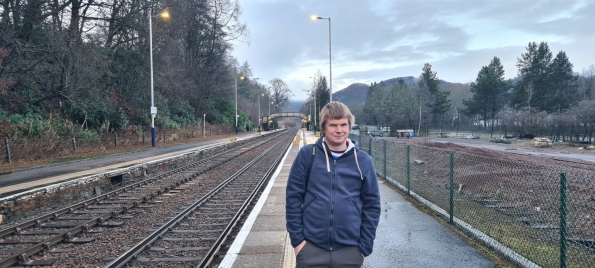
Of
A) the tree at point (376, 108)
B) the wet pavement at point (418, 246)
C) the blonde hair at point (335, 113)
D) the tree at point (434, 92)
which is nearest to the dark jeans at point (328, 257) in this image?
the blonde hair at point (335, 113)

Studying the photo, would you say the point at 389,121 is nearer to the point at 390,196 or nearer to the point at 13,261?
the point at 390,196

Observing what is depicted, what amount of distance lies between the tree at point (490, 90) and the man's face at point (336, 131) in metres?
71.3

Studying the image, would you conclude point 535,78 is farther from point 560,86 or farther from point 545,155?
point 545,155

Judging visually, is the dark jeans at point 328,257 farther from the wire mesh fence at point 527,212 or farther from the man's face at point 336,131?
the wire mesh fence at point 527,212

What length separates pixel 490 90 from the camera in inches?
2657

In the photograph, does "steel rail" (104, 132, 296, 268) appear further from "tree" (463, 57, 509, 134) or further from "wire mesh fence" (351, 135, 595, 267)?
"tree" (463, 57, 509, 134)

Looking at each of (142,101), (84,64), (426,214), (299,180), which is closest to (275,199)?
(426,214)

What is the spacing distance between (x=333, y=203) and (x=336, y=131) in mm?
542

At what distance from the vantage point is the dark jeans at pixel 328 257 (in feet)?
9.52

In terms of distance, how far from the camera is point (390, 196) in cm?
1047

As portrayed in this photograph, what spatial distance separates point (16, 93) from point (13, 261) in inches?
783

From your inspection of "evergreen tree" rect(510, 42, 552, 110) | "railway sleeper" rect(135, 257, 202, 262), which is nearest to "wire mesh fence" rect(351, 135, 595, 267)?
"railway sleeper" rect(135, 257, 202, 262)

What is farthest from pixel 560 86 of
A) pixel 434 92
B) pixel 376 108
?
pixel 376 108

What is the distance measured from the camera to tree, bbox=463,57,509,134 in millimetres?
66812
